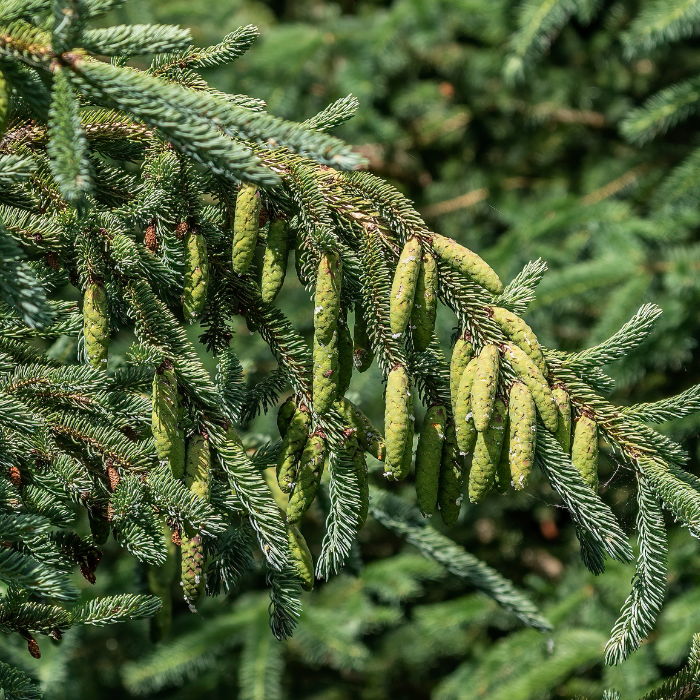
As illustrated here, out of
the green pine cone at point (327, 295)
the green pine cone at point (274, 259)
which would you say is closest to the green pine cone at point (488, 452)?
the green pine cone at point (327, 295)

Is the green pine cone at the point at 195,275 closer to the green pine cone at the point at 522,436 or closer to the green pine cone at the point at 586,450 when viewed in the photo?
the green pine cone at the point at 522,436

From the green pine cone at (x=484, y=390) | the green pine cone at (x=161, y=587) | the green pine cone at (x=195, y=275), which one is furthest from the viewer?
the green pine cone at (x=161, y=587)

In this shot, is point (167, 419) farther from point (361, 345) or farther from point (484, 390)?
point (484, 390)

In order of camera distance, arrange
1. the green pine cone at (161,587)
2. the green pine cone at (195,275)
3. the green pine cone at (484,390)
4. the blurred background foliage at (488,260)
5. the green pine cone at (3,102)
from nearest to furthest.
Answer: the green pine cone at (3,102)
the green pine cone at (484,390)
the green pine cone at (195,275)
the green pine cone at (161,587)
the blurred background foliage at (488,260)

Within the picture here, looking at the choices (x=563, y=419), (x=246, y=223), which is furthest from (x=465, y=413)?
(x=246, y=223)

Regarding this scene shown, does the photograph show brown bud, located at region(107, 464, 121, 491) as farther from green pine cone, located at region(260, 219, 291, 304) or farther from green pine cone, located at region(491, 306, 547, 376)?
green pine cone, located at region(491, 306, 547, 376)

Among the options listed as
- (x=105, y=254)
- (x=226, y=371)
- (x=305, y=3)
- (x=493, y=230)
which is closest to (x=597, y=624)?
(x=493, y=230)

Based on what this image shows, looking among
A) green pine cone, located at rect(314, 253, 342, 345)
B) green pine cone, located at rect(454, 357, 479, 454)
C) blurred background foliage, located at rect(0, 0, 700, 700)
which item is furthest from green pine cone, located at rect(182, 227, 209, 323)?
blurred background foliage, located at rect(0, 0, 700, 700)
